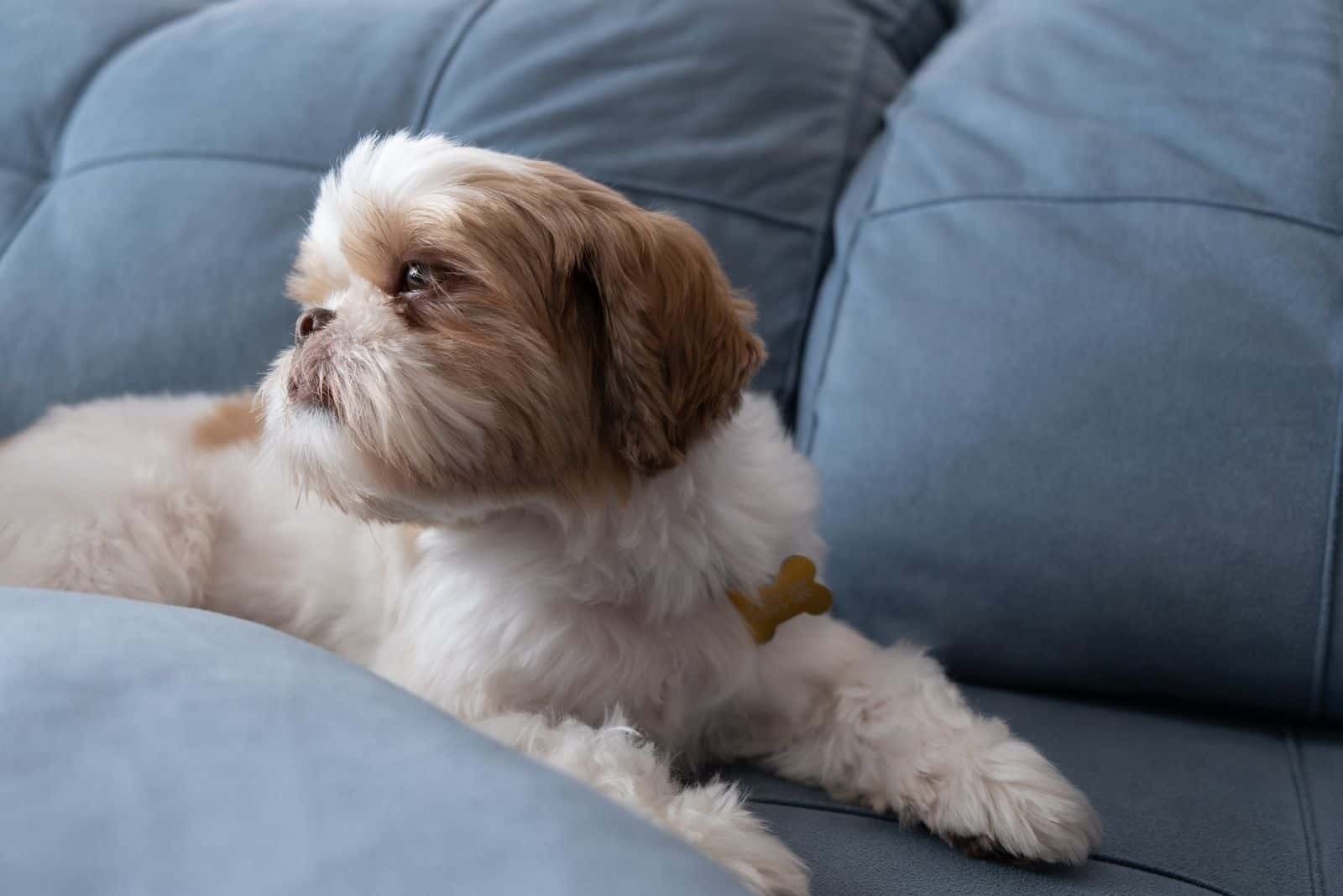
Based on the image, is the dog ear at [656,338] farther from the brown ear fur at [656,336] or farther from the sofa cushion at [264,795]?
the sofa cushion at [264,795]

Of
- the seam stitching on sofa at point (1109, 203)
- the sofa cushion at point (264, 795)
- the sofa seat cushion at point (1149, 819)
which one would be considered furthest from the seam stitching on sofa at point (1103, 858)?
the seam stitching on sofa at point (1109, 203)

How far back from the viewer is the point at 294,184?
1852 mm

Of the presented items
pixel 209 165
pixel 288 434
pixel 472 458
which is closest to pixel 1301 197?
pixel 472 458

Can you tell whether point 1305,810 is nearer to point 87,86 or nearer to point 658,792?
point 658,792

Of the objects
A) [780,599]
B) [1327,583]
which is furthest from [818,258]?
[1327,583]

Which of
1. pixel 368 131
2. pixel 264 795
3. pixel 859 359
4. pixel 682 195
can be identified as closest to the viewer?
pixel 264 795

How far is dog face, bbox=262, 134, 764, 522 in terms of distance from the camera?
1032 millimetres

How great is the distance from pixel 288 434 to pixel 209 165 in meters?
1.01

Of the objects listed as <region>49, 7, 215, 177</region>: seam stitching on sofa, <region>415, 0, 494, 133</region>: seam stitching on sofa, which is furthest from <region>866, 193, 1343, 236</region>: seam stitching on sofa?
<region>49, 7, 215, 177</region>: seam stitching on sofa

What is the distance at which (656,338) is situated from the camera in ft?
3.58

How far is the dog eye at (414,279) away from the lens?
3.52 feet

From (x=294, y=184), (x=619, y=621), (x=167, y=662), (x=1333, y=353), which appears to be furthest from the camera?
(x=294, y=184)

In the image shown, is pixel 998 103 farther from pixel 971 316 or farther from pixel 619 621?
pixel 619 621

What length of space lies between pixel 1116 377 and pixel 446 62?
1179mm
